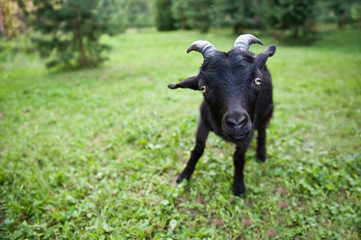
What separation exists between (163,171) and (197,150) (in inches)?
31.6

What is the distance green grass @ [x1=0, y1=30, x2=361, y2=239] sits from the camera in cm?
280

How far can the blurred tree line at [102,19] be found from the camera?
9805 millimetres

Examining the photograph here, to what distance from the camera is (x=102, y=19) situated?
410 inches

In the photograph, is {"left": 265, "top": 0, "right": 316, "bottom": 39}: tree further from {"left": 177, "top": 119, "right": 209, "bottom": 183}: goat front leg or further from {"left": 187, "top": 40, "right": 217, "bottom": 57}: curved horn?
{"left": 177, "top": 119, "right": 209, "bottom": 183}: goat front leg

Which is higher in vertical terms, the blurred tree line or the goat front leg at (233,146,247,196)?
the blurred tree line

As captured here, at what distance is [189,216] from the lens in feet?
9.61

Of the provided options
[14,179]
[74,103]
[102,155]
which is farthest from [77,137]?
[74,103]

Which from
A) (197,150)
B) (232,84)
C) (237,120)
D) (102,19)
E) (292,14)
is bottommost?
(197,150)

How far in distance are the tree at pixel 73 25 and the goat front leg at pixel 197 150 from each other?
9443mm

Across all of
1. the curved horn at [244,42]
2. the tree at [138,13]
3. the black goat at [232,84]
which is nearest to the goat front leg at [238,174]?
the black goat at [232,84]

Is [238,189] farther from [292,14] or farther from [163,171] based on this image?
[292,14]

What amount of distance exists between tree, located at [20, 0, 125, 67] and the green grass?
15.1 feet

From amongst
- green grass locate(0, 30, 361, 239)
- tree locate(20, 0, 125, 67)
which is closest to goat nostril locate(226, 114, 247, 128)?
green grass locate(0, 30, 361, 239)

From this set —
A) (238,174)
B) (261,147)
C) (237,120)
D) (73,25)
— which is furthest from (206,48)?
(73,25)
